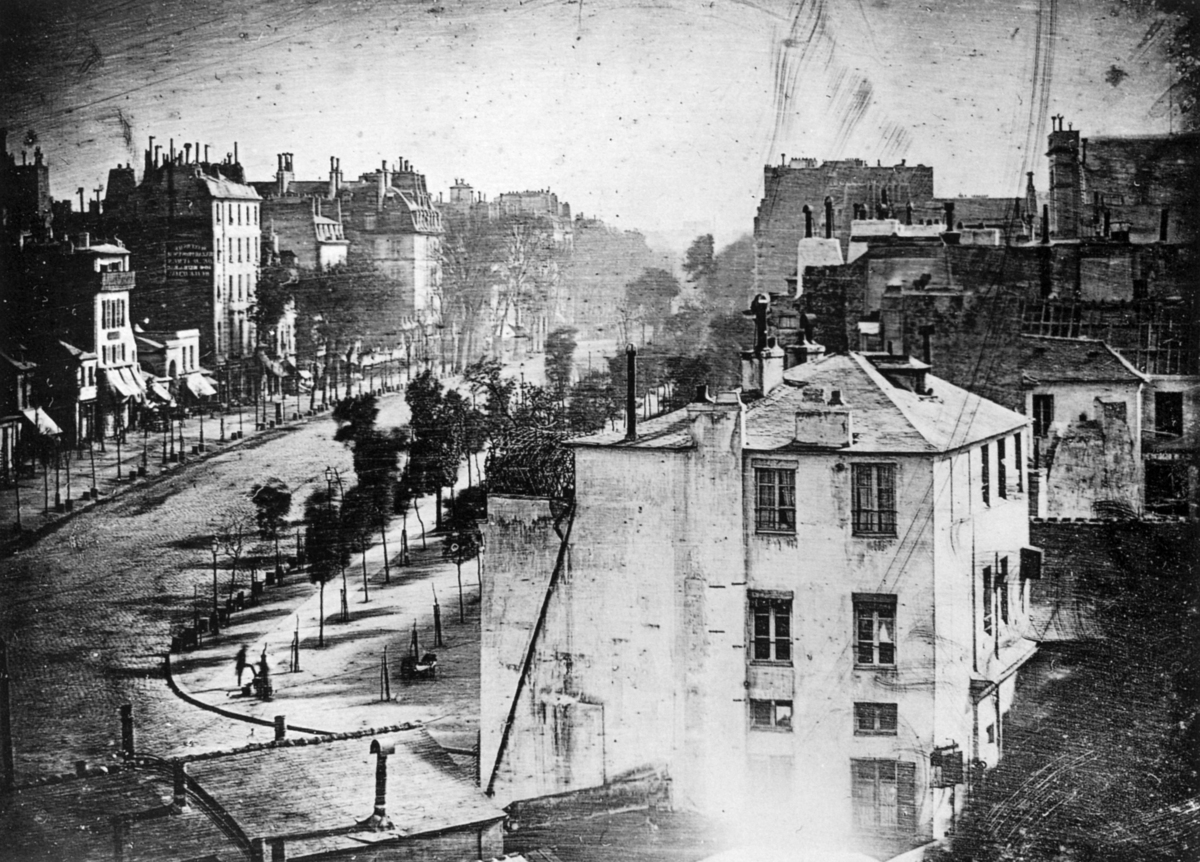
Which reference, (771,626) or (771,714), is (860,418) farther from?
(771,714)

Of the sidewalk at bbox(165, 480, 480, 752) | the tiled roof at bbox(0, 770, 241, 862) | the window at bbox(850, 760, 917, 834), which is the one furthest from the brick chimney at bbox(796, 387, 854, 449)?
the tiled roof at bbox(0, 770, 241, 862)

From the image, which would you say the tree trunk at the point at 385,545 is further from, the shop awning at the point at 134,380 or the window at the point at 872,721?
the window at the point at 872,721

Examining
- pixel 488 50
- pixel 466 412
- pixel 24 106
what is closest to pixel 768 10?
pixel 488 50

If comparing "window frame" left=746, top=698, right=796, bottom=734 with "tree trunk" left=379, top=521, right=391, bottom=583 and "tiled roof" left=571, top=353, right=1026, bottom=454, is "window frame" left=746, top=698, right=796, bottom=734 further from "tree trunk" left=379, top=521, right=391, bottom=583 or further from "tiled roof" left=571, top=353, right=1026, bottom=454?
"tree trunk" left=379, top=521, right=391, bottom=583

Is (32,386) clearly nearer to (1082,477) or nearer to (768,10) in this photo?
(768,10)

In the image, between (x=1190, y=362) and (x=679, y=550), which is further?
(x=1190, y=362)

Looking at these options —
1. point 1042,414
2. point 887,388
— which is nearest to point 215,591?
point 887,388
